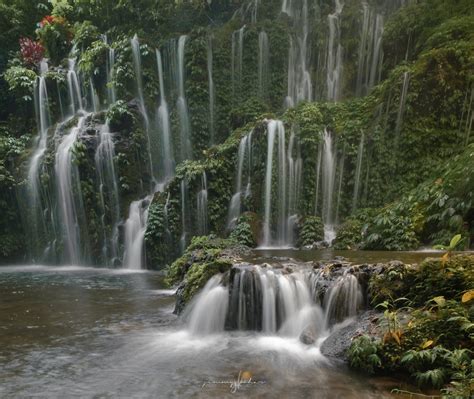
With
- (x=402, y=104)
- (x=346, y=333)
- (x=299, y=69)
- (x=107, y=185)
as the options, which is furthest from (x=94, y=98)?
(x=346, y=333)

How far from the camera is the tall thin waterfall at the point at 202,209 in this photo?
15105 millimetres

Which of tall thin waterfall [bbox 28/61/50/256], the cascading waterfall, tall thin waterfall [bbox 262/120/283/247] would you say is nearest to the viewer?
tall thin waterfall [bbox 262/120/283/247]

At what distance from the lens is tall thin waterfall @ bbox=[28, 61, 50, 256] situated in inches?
680

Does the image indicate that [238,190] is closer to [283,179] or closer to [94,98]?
[283,179]

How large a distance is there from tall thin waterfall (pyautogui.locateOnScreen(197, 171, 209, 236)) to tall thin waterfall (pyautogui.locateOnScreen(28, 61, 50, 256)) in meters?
7.07

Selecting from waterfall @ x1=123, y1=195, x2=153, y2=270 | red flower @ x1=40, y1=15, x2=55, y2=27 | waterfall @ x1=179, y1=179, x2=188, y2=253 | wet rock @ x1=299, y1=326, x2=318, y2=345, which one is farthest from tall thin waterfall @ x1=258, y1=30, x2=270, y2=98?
wet rock @ x1=299, y1=326, x2=318, y2=345

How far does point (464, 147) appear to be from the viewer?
41.4 feet

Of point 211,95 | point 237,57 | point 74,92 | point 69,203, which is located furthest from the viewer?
point 74,92

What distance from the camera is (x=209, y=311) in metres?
7.36

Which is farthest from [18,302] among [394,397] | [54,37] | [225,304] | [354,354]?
[54,37]

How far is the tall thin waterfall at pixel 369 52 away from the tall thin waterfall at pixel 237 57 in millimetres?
5697

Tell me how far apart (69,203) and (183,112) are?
6868 mm

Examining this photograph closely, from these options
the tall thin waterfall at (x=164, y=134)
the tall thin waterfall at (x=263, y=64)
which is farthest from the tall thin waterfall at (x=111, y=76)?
the tall thin waterfall at (x=263, y=64)

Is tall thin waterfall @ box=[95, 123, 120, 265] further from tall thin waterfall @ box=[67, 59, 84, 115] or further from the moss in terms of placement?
the moss
